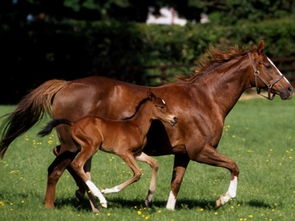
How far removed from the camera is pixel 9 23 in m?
31.9

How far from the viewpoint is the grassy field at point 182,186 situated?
10711 mm

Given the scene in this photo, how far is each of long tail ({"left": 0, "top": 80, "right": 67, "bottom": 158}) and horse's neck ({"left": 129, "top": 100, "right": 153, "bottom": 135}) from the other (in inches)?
46.8

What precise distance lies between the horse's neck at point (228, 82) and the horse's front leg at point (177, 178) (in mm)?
957

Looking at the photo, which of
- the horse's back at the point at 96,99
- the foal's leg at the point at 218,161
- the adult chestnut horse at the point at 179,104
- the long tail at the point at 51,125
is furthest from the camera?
the horse's back at the point at 96,99

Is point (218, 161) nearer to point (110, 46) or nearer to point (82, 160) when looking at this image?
point (82, 160)

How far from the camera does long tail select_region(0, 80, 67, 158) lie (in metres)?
11.4

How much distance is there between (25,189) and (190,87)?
3.19m

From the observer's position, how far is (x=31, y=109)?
37.8 ft

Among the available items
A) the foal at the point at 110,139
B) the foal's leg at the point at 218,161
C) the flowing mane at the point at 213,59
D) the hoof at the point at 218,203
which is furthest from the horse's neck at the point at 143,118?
the hoof at the point at 218,203

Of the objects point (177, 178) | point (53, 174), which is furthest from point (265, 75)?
point (53, 174)

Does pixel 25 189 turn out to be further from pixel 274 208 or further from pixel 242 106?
pixel 242 106

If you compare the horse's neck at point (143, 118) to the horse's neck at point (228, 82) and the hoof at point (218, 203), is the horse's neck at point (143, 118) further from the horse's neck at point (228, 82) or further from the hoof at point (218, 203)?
the hoof at point (218, 203)

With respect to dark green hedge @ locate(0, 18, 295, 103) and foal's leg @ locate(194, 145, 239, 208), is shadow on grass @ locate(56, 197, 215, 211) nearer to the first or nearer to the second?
foal's leg @ locate(194, 145, 239, 208)

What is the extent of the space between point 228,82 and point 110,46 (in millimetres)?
20853
